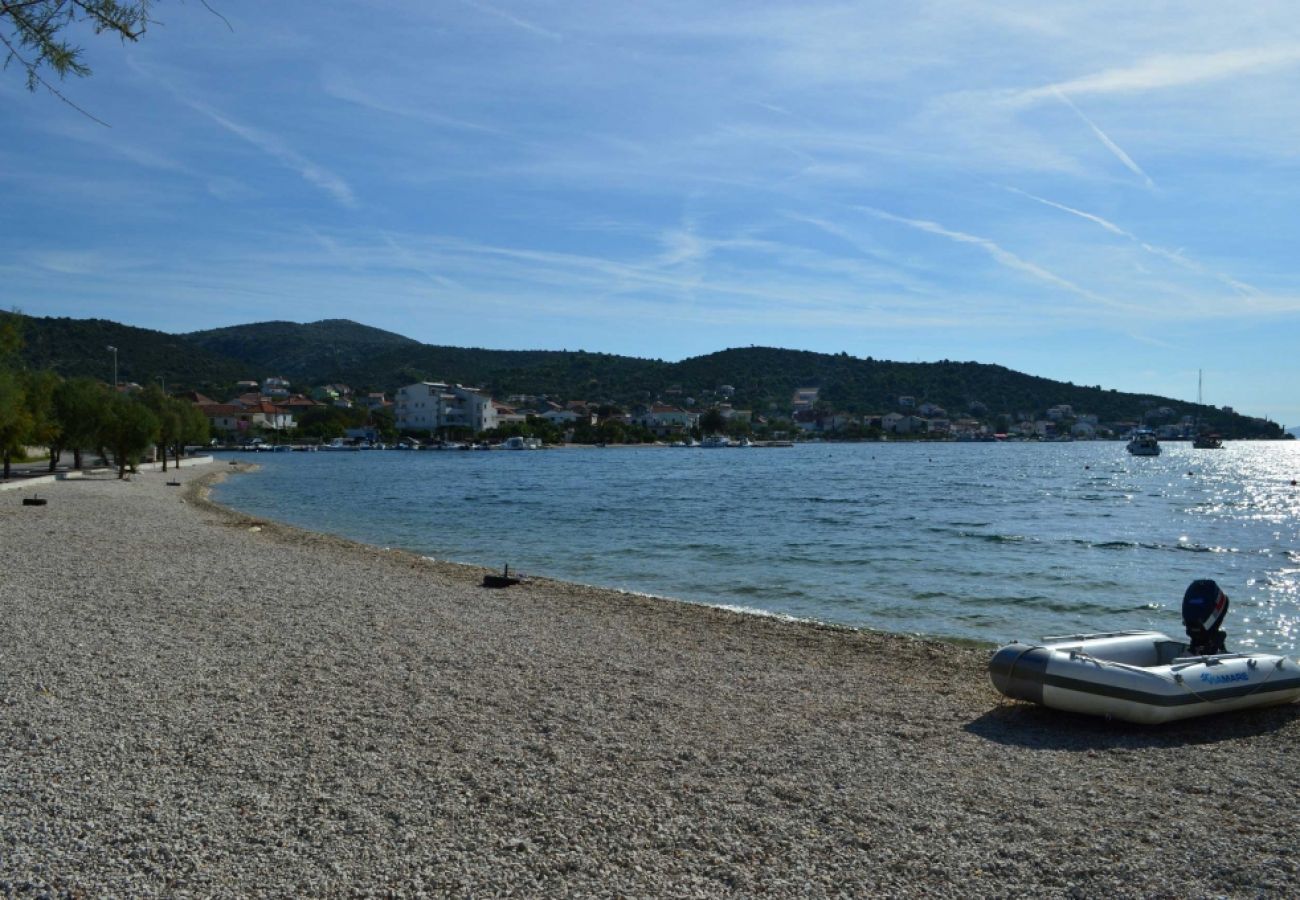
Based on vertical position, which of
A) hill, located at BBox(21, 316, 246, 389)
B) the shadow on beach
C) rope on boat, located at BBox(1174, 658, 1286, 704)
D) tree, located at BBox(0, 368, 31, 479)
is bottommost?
the shadow on beach

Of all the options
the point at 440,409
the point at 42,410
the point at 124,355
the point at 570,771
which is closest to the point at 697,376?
the point at 440,409

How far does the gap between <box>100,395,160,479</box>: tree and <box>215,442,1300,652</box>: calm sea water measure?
15.4 feet

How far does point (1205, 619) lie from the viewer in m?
9.57

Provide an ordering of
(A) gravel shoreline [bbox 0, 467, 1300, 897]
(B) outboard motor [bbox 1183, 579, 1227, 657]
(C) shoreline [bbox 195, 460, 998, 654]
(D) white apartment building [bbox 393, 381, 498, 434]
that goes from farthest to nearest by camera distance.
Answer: (D) white apartment building [bbox 393, 381, 498, 434] < (C) shoreline [bbox 195, 460, 998, 654] < (B) outboard motor [bbox 1183, 579, 1227, 657] < (A) gravel shoreline [bbox 0, 467, 1300, 897]

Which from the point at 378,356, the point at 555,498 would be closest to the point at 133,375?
the point at 378,356

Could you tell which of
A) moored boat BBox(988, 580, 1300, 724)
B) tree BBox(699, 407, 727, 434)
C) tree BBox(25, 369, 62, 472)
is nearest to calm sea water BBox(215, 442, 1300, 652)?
moored boat BBox(988, 580, 1300, 724)

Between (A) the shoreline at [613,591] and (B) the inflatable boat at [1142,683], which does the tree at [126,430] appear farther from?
(B) the inflatable boat at [1142,683]

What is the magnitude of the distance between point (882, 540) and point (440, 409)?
117453 mm

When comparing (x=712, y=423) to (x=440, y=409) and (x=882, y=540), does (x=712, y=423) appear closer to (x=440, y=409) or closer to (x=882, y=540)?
(x=440, y=409)

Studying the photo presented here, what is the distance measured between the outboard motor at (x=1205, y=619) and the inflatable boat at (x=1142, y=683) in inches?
34.8

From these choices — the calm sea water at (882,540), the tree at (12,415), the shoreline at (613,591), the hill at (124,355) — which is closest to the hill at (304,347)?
the hill at (124,355)

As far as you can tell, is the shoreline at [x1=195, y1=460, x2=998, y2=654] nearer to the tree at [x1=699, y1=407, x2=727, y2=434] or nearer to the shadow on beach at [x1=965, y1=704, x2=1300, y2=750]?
the shadow on beach at [x1=965, y1=704, x2=1300, y2=750]

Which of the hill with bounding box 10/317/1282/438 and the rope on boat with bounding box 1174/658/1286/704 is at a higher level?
the hill with bounding box 10/317/1282/438

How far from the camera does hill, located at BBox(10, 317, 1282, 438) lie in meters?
170
